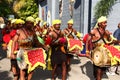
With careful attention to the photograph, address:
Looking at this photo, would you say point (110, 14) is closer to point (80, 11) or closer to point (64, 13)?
point (80, 11)

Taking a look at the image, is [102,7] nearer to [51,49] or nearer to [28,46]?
[51,49]

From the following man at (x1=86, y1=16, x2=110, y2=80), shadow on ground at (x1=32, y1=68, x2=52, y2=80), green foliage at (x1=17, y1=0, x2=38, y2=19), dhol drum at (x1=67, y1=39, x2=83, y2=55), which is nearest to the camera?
man at (x1=86, y1=16, x2=110, y2=80)

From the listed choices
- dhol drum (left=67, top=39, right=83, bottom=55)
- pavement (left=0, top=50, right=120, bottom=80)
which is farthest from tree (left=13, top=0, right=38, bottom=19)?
dhol drum (left=67, top=39, right=83, bottom=55)

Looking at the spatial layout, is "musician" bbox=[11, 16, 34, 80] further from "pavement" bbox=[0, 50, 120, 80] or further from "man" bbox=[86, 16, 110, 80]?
"pavement" bbox=[0, 50, 120, 80]

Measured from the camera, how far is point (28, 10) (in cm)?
3947

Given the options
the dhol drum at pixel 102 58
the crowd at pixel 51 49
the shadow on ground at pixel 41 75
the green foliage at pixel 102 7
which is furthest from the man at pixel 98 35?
the green foliage at pixel 102 7

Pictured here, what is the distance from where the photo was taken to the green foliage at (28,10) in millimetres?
38781

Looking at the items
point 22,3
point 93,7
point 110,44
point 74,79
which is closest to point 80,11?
point 93,7

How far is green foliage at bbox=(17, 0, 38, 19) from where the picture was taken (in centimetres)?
3878

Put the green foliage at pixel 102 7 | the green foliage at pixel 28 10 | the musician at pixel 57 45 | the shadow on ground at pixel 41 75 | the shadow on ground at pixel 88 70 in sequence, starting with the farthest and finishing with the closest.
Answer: the green foliage at pixel 28 10 → the green foliage at pixel 102 7 → the shadow on ground at pixel 88 70 → the shadow on ground at pixel 41 75 → the musician at pixel 57 45

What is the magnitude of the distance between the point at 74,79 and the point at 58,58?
4.61ft

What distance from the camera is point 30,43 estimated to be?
8.30 metres

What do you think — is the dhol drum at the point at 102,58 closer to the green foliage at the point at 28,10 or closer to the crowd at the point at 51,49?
the crowd at the point at 51,49

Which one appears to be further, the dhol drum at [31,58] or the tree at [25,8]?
the tree at [25,8]
